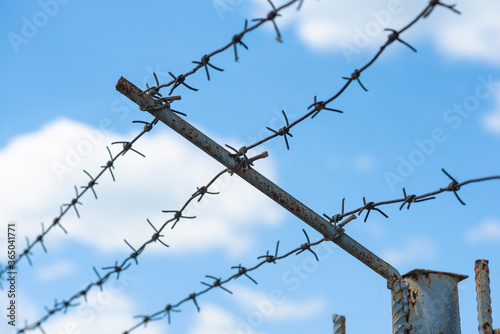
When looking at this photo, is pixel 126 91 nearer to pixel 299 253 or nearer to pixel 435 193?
pixel 299 253

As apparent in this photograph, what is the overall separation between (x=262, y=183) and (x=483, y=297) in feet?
3.65

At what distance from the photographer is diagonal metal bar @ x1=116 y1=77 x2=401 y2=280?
11.1ft

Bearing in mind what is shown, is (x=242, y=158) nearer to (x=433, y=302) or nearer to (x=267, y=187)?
(x=267, y=187)

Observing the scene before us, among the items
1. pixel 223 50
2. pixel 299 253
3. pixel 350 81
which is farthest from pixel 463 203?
pixel 223 50

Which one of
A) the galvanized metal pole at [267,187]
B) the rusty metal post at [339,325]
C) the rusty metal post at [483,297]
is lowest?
the rusty metal post at [339,325]

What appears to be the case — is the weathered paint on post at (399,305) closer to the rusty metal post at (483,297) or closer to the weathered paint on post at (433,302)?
the weathered paint on post at (433,302)

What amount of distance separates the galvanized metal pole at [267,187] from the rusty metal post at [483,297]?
34 centimetres

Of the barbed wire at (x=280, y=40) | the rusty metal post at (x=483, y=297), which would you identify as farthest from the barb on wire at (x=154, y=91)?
the rusty metal post at (x=483, y=297)

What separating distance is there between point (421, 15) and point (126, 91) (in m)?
1.46

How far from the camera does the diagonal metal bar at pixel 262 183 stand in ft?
11.1

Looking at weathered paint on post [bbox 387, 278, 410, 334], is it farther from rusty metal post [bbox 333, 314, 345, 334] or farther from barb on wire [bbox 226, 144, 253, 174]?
barb on wire [bbox 226, 144, 253, 174]

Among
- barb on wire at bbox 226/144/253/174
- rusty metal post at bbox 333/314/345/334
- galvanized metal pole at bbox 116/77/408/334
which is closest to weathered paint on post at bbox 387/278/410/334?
galvanized metal pole at bbox 116/77/408/334

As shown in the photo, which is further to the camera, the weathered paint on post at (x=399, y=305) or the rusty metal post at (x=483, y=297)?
the weathered paint on post at (x=399, y=305)

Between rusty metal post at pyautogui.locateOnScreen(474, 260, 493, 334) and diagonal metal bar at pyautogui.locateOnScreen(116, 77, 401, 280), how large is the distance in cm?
40
